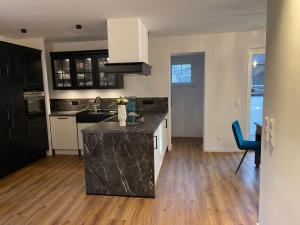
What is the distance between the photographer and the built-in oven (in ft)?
14.0

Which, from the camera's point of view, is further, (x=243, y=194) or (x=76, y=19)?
(x=76, y=19)

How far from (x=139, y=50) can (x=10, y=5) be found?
5.63ft

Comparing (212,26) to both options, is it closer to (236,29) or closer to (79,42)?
(236,29)

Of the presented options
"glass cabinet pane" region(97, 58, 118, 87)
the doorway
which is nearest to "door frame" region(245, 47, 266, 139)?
the doorway

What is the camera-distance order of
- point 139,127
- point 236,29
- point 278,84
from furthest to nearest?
point 236,29, point 139,127, point 278,84

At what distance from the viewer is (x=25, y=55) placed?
13.8ft

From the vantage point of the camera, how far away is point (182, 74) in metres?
6.01

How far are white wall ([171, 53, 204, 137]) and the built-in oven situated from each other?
321 centimetres

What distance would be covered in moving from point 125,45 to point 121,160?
1.71m

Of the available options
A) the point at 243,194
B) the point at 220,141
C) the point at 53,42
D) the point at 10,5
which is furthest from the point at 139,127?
the point at 53,42

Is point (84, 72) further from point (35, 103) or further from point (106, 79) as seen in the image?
point (35, 103)

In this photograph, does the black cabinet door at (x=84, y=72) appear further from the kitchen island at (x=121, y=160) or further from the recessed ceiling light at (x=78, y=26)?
the kitchen island at (x=121, y=160)

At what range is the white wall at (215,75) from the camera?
4.60 metres

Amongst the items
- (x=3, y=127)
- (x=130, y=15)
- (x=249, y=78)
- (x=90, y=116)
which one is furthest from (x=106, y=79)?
(x=249, y=78)
